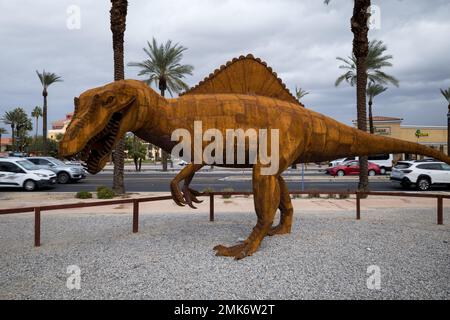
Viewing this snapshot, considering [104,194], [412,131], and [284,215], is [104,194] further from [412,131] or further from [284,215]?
[412,131]

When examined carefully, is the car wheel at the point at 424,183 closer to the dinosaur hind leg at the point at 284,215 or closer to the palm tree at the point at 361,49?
the palm tree at the point at 361,49

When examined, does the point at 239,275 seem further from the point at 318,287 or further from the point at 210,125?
the point at 210,125

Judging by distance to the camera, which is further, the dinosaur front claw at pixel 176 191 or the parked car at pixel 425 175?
the parked car at pixel 425 175

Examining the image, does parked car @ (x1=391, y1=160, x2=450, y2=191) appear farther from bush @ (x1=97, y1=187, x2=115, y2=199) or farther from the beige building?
the beige building

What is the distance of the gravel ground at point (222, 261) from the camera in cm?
303

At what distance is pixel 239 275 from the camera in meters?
3.39

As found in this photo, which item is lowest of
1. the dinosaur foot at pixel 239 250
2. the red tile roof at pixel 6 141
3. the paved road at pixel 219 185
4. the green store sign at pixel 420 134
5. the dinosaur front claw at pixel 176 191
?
the paved road at pixel 219 185

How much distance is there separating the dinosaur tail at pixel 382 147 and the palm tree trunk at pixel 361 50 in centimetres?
634

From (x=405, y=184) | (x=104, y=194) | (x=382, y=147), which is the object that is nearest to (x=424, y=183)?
(x=405, y=184)

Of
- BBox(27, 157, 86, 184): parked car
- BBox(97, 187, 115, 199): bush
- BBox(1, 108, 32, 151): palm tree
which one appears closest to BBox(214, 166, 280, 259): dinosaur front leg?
BBox(97, 187, 115, 199): bush

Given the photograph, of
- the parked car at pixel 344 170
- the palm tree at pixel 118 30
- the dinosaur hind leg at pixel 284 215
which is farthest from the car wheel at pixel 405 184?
the palm tree at pixel 118 30

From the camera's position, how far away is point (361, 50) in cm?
1084
